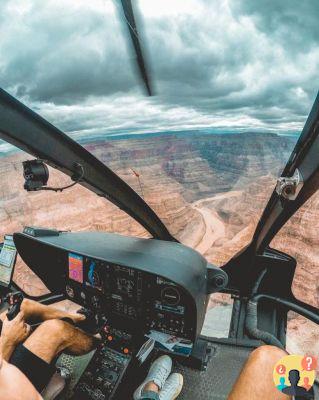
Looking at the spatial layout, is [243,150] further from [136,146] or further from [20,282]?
[20,282]

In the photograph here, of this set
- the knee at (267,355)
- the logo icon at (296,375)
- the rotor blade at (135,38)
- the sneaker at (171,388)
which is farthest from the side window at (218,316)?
the rotor blade at (135,38)

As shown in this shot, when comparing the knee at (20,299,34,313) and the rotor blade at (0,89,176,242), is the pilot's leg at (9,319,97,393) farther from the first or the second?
the rotor blade at (0,89,176,242)

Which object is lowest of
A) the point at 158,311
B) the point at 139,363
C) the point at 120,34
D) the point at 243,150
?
the point at 139,363

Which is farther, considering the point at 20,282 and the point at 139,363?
the point at 20,282

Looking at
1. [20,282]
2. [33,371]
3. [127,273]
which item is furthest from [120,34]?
[20,282]

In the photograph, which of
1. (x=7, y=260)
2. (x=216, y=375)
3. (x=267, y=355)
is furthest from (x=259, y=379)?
(x=7, y=260)

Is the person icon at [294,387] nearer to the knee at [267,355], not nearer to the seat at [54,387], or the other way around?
the knee at [267,355]
